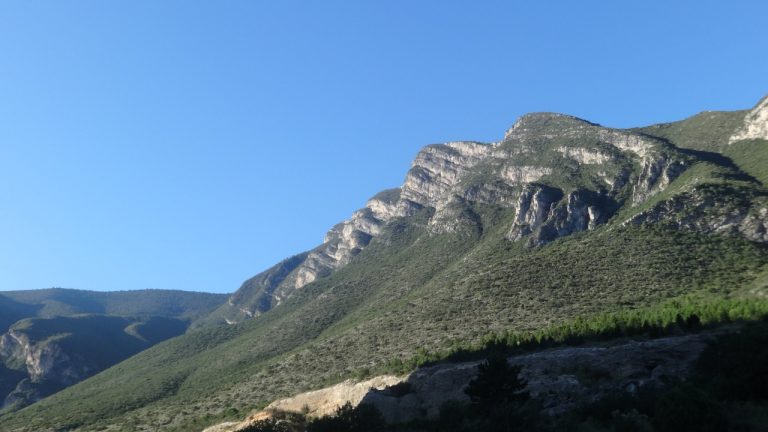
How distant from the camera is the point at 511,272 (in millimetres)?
92000

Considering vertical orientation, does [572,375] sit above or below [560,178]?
below

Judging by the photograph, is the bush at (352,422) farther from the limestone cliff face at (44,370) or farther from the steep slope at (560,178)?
the limestone cliff face at (44,370)

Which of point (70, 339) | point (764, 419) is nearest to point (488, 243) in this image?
point (764, 419)

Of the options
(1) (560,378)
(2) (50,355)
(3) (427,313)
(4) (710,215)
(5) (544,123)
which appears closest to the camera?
(1) (560,378)

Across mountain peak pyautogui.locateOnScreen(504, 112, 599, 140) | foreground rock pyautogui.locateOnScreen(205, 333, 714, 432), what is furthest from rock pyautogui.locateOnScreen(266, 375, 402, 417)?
mountain peak pyautogui.locateOnScreen(504, 112, 599, 140)

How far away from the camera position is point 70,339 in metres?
168

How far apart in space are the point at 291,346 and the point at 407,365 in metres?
45.9

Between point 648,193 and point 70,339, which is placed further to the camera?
point 70,339

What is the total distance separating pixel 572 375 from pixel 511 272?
50.7 m

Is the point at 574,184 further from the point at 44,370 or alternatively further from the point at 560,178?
the point at 44,370

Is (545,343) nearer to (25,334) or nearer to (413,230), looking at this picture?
(413,230)

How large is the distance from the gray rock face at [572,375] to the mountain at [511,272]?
16.0 meters

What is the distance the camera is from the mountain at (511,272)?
7325 centimetres

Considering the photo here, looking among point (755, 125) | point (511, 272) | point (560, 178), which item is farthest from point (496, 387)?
point (560, 178)
